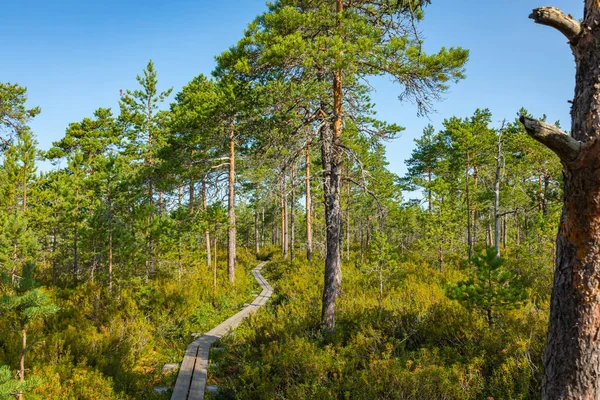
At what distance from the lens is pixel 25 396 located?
6.50 metres

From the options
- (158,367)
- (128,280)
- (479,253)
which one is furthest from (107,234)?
(479,253)

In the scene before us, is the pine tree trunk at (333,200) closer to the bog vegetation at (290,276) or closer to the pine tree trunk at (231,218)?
the bog vegetation at (290,276)

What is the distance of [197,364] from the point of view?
8961 mm

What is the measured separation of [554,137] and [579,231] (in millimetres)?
879

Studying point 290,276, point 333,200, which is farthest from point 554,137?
point 290,276

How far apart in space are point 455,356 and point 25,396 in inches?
333

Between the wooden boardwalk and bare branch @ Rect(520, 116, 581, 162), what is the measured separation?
25.9 feet

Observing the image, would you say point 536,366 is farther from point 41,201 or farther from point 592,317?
point 41,201

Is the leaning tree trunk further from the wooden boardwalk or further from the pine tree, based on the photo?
the wooden boardwalk

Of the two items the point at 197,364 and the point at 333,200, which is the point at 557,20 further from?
the point at 197,364

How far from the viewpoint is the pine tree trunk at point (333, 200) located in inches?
328

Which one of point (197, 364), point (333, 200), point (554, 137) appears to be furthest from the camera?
point (197, 364)

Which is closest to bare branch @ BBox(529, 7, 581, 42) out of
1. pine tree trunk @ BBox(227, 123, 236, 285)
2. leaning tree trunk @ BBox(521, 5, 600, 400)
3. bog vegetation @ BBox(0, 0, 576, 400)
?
leaning tree trunk @ BBox(521, 5, 600, 400)

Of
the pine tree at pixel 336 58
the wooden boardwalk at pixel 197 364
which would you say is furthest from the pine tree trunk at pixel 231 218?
the pine tree at pixel 336 58
